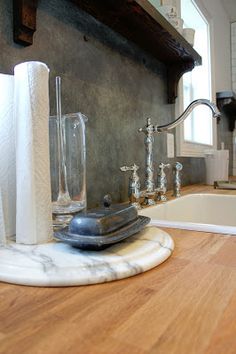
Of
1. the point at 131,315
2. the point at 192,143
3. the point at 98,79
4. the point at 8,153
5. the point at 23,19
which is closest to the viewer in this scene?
the point at 131,315

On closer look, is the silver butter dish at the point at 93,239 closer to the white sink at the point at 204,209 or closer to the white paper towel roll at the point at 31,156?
the white paper towel roll at the point at 31,156

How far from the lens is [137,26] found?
38.4 inches

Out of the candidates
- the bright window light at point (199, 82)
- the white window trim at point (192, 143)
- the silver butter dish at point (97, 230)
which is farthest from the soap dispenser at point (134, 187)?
the bright window light at point (199, 82)

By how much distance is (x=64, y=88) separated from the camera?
82 centimetres

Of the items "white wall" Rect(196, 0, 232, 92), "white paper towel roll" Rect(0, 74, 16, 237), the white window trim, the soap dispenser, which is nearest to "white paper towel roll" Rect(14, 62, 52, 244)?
"white paper towel roll" Rect(0, 74, 16, 237)

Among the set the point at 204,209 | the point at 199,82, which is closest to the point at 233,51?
the point at 199,82

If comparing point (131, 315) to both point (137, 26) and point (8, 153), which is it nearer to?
point (8, 153)

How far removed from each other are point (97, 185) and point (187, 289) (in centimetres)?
59

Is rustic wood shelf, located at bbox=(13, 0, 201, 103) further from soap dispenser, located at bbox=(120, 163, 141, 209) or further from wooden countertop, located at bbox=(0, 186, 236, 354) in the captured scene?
wooden countertop, located at bbox=(0, 186, 236, 354)

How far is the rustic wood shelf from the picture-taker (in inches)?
26.4

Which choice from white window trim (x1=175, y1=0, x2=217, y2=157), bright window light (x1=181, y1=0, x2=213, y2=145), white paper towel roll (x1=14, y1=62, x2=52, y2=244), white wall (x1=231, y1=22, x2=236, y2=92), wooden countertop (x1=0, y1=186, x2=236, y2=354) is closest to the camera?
wooden countertop (x1=0, y1=186, x2=236, y2=354)

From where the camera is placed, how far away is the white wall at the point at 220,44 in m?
2.28

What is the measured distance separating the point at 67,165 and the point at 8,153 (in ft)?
0.51

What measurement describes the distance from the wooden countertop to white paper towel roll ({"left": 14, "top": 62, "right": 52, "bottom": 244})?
0.15 m
